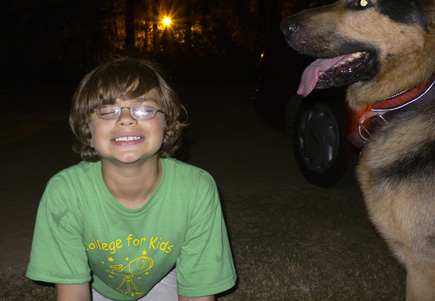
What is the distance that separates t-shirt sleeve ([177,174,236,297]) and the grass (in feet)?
2.55

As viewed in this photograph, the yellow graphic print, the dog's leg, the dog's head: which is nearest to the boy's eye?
the dog's head

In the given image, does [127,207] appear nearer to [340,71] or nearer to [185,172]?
[185,172]

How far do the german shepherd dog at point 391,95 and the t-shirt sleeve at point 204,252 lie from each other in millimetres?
852

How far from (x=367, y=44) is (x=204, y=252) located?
64.8 inches

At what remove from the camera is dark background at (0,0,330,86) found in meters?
17.9

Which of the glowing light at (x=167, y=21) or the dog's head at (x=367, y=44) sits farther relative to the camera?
the glowing light at (x=167, y=21)

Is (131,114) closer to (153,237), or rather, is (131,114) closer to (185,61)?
(153,237)

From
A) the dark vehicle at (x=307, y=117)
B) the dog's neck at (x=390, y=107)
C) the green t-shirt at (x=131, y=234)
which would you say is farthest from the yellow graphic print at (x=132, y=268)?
the dark vehicle at (x=307, y=117)

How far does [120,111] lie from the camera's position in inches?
88.8

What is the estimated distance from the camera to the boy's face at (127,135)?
7.29ft

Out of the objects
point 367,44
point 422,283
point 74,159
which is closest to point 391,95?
point 367,44

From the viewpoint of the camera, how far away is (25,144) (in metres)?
6.80

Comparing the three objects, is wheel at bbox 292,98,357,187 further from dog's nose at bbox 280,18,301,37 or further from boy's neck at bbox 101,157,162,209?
boy's neck at bbox 101,157,162,209

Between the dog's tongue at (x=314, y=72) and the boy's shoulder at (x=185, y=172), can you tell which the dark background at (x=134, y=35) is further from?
the boy's shoulder at (x=185, y=172)
